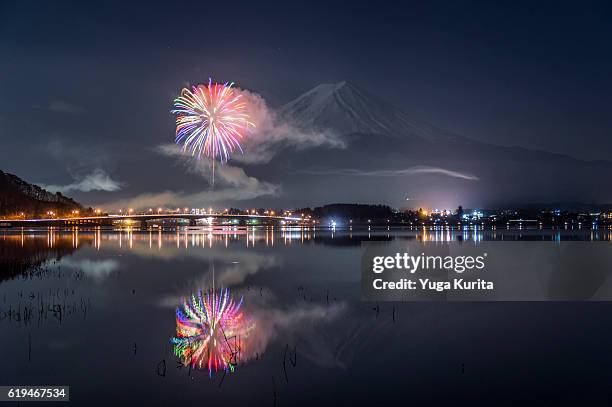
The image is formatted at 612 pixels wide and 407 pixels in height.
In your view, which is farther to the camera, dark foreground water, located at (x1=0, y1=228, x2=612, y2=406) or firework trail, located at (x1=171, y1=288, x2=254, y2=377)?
firework trail, located at (x1=171, y1=288, x2=254, y2=377)

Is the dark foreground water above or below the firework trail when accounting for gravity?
below

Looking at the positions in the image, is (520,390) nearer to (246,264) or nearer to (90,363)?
(90,363)

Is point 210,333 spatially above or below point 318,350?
above

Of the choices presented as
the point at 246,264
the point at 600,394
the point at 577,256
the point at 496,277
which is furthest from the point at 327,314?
the point at 577,256

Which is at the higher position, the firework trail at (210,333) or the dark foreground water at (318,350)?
the firework trail at (210,333)

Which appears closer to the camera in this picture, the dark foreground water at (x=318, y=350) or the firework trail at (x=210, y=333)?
the dark foreground water at (x=318, y=350)

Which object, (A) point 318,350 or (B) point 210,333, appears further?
(B) point 210,333
